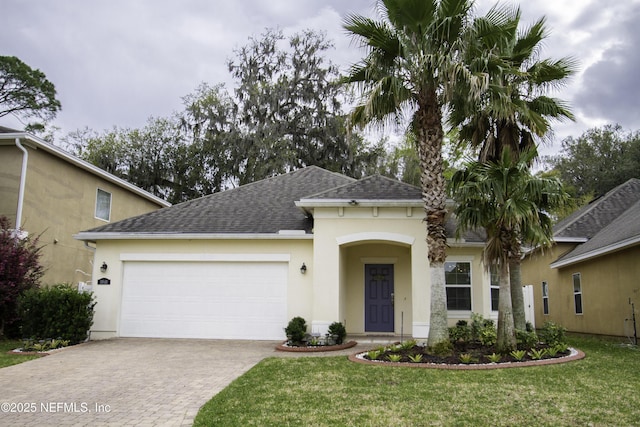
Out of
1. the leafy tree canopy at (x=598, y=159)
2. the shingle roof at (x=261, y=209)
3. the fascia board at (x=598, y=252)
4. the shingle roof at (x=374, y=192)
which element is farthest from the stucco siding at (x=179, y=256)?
the leafy tree canopy at (x=598, y=159)

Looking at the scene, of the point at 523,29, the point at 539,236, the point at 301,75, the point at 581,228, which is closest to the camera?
A: the point at 539,236

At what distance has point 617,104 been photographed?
1142 inches

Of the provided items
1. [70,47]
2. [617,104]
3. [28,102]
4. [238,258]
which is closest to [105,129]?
[28,102]

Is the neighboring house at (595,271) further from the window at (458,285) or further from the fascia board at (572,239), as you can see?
the window at (458,285)

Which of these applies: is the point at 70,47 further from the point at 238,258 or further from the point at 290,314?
the point at 290,314

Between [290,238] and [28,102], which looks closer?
[290,238]

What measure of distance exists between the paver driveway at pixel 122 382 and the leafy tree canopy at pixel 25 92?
22628 mm

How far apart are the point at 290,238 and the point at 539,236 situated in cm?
646

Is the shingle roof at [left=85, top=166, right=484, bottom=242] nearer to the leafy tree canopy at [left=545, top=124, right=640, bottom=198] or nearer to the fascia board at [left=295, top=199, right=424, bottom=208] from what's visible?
the fascia board at [left=295, top=199, right=424, bottom=208]

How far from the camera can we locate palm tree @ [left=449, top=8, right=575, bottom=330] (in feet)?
38.9

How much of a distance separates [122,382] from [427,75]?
8.16m

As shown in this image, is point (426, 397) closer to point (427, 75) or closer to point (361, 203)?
point (427, 75)

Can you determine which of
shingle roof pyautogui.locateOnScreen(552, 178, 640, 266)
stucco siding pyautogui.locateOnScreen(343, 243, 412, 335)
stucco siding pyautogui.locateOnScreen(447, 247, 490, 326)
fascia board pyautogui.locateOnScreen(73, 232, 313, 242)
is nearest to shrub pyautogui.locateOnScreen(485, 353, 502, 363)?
stucco siding pyautogui.locateOnScreen(447, 247, 490, 326)

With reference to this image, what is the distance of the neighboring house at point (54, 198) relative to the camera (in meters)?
15.4
